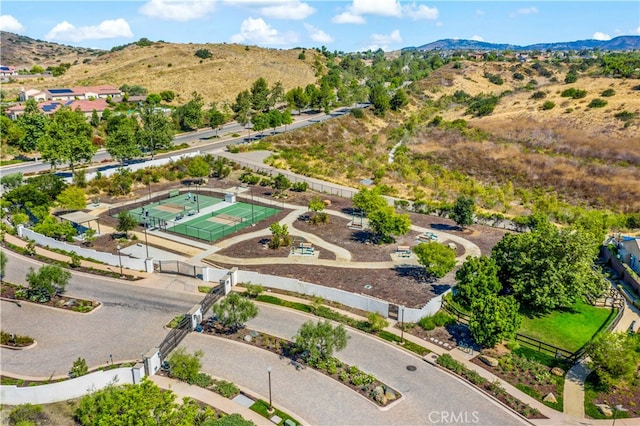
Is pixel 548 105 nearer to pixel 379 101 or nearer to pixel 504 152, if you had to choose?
pixel 504 152

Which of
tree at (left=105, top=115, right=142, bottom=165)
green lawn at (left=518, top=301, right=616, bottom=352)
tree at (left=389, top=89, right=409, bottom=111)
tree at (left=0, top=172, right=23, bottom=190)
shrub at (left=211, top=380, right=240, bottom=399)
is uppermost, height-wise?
tree at (left=389, top=89, right=409, bottom=111)

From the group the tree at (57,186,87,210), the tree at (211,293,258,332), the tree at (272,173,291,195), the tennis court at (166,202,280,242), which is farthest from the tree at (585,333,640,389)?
the tree at (57,186,87,210)

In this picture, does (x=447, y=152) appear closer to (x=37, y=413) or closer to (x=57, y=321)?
(x=57, y=321)

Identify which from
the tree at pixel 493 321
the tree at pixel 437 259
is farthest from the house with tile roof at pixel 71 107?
the tree at pixel 493 321

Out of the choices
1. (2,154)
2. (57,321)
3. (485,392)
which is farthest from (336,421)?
(2,154)

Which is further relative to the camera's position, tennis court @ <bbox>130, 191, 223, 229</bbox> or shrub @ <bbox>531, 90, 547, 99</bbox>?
shrub @ <bbox>531, 90, 547, 99</bbox>

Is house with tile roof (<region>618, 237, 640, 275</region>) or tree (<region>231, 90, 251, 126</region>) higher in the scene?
tree (<region>231, 90, 251, 126</region>)

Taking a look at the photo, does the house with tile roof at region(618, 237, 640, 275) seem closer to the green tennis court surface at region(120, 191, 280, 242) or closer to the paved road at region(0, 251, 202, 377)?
the green tennis court surface at region(120, 191, 280, 242)
